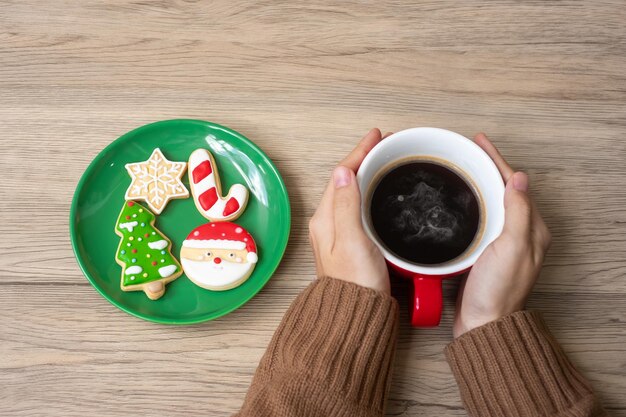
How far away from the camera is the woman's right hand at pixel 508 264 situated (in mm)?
697

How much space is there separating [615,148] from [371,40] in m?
0.43

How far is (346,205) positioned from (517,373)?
30cm

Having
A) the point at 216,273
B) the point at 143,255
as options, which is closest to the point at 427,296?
the point at 216,273

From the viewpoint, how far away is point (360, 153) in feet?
2.51

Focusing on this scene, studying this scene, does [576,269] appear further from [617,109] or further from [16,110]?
[16,110]

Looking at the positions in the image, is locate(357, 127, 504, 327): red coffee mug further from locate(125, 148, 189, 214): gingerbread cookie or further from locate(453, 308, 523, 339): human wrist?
locate(125, 148, 189, 214): gingerbread cookie

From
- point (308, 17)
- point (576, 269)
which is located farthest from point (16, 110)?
point (576, 269)

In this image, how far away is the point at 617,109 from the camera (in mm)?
895

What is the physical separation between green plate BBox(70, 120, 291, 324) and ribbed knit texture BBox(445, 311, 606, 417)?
0.29 meters

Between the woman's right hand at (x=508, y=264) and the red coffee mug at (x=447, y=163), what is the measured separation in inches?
0.7

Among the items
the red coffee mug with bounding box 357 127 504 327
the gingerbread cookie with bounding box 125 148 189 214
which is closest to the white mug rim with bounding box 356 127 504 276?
the red coffee mug with bounding box 357 127 504 327

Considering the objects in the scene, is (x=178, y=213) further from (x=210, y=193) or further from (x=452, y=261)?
(x=452, y=261)

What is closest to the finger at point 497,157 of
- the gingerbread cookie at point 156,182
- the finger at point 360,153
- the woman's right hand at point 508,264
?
the woman's right hand at point 508,264

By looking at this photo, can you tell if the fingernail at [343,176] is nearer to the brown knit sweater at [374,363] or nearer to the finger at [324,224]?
the finger at [324,224]
